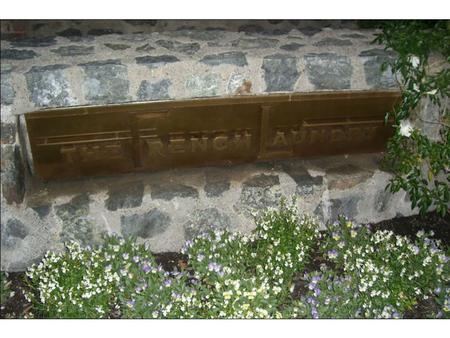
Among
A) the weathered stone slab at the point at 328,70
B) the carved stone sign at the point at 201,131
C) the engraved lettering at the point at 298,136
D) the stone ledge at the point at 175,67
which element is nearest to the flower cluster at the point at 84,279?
the carved stone sign at the point at 201,131

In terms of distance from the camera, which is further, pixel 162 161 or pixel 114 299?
pixel 162 161

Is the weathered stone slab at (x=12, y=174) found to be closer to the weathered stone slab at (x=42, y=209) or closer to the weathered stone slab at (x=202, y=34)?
the weathered stone slab at (x=42, y=209)

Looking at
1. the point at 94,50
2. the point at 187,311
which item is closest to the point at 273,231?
the point at 187,311

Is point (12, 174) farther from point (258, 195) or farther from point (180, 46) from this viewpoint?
point (258, 195)

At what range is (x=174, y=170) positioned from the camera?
10.8 feet

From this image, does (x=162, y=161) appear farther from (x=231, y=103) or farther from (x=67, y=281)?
(x=67, y=281)

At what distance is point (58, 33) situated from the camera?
420 centimetres

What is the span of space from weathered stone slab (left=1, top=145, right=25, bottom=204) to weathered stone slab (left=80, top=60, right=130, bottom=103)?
581mm

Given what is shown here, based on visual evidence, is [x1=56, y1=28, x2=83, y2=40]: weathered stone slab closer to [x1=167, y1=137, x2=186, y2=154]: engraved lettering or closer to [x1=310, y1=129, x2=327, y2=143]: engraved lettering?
[x1=167, y1=137, x2=186, y2=154]: engraved lettering

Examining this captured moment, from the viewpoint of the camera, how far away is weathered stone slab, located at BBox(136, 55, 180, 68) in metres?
2.83

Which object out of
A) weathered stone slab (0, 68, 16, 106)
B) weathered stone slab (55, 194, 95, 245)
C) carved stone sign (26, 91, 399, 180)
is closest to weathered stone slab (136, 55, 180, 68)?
carved stone sign (26, 91, 399, 180)

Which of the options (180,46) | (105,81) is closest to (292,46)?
(180,46)

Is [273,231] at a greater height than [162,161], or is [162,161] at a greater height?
[162,161]

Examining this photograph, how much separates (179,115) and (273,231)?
1021mm
